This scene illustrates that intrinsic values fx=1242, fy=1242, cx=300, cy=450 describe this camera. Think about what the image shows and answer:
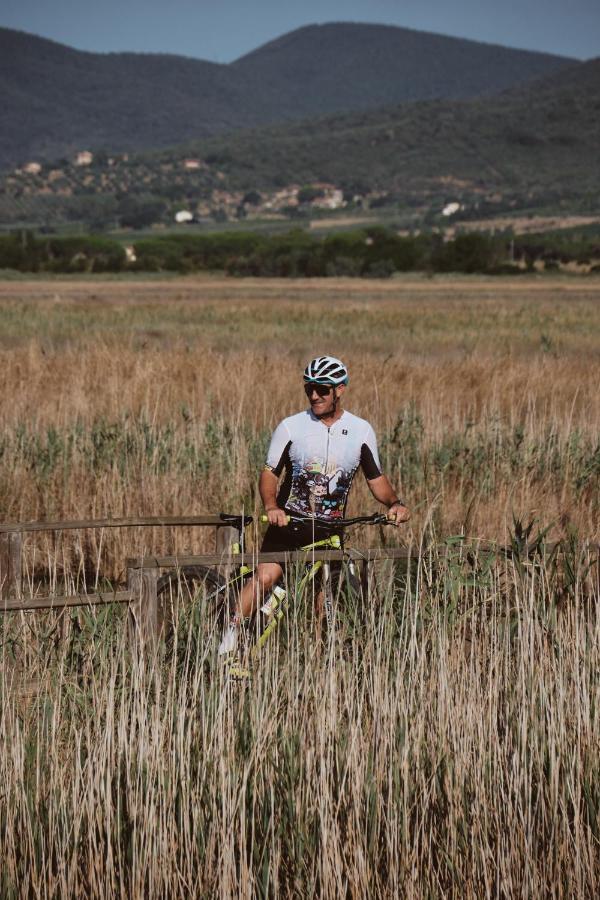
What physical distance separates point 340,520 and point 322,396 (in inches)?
21.3

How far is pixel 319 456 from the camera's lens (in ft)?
17.8

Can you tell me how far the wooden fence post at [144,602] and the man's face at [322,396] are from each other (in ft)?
3.75

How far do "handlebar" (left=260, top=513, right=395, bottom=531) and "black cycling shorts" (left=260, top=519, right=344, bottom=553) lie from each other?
0.06 ft

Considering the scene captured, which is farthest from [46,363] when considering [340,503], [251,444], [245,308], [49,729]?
[245,308]

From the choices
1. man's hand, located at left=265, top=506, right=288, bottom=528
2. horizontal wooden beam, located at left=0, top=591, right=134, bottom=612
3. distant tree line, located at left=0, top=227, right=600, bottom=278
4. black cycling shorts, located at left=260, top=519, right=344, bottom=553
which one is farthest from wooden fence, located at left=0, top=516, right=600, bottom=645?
distant tree line, located at left=0, top=227, right=600, bottom=278

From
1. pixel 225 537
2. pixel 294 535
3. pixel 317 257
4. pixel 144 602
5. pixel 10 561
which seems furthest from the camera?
pixel 317 257

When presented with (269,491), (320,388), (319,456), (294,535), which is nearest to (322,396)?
(320,388)

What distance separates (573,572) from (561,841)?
1846 mm

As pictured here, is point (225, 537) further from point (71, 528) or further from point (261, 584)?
point (71, 528)

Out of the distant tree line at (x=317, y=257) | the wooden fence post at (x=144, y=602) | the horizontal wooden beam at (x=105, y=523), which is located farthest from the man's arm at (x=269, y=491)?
the distant tree line at (x=317, y=257)

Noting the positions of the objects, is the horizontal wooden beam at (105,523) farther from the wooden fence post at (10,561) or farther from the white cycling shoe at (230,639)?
the white cycling shoe at (230,639)

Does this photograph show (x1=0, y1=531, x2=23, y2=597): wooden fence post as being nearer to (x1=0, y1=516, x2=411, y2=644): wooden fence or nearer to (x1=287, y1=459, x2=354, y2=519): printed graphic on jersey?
(x1=0, y1=516, x2=411, y2=644): wooden fence

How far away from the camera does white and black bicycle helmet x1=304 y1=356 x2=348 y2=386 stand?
17.4ft

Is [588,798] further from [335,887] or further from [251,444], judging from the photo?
[251,444]
